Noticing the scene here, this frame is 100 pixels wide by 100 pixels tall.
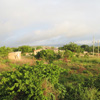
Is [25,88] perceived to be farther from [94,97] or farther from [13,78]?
A: [94,97]

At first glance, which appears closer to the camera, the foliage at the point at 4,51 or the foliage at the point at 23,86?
the foliage at the point at 23,86

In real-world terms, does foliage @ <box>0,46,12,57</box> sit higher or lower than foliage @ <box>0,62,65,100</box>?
higher

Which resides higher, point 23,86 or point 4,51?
point 4,51

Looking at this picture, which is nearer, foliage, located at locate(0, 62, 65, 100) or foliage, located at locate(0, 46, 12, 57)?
foliage, located at locate(0, 62, 65, 100)

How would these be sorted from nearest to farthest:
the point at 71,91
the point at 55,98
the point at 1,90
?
1. the point at 1,90
2. the point at 55,98
3. the point at 71,91

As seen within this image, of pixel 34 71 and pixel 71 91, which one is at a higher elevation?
pixel 34 71

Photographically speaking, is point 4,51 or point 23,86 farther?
point 4,51

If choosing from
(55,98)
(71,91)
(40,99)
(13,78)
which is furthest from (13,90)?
(71,91)

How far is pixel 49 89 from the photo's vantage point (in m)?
3.29

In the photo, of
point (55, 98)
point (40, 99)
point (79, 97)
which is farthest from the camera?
point (79, 97)

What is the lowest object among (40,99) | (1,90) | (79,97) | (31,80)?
(79,97)

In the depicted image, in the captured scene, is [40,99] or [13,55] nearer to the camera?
[40,99]

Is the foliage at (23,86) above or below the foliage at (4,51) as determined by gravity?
below

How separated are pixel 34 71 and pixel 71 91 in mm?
1789
